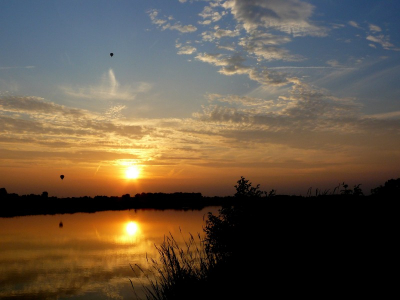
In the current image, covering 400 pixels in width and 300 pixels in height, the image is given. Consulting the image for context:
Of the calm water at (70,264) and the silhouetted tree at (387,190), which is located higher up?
the silhouetted tree at (387,190)

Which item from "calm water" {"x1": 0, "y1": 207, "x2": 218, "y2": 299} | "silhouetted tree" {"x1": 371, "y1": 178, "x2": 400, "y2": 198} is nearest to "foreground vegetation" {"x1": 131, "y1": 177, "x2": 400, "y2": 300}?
"silhouetted tree" {"x1": 371, "y1": 178, "x2": 400, "y2": 198}

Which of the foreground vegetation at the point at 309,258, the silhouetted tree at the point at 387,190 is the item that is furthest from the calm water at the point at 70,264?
the silhouetted tree at the point at 387,190

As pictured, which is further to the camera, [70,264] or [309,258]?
[70,264]

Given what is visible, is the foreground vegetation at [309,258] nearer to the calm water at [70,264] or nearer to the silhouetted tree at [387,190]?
the silhouetted tree at [387,190]

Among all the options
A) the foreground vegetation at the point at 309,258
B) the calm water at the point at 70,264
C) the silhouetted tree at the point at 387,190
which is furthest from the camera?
the calm water at the point at 70,264

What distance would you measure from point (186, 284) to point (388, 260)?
6.75 meters

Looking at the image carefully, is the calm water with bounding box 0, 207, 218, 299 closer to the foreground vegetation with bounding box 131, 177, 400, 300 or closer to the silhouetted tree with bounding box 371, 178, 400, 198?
the foreground vegetation with bounding box 131, 177, 400, 300

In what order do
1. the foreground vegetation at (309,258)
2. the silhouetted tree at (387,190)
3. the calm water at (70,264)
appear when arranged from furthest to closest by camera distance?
the calm water at (70,264) < the silhouetted tree at (387,190) < the foreground vegetation at (309,258)

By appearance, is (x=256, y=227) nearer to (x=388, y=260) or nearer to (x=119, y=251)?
(x=388, y=260)

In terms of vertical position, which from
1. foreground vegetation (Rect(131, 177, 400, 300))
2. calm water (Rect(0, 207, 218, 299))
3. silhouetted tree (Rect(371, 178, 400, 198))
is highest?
silhouetted tree (Rect(371, 178, 400, 198))

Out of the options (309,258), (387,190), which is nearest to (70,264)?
(387,190)

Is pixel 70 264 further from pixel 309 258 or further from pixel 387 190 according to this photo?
pixel 309 258

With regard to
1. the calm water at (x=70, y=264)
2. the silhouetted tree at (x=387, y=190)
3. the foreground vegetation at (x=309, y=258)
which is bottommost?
the calm water at (x=70, y=264)

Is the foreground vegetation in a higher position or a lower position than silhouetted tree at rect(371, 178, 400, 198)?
lower
